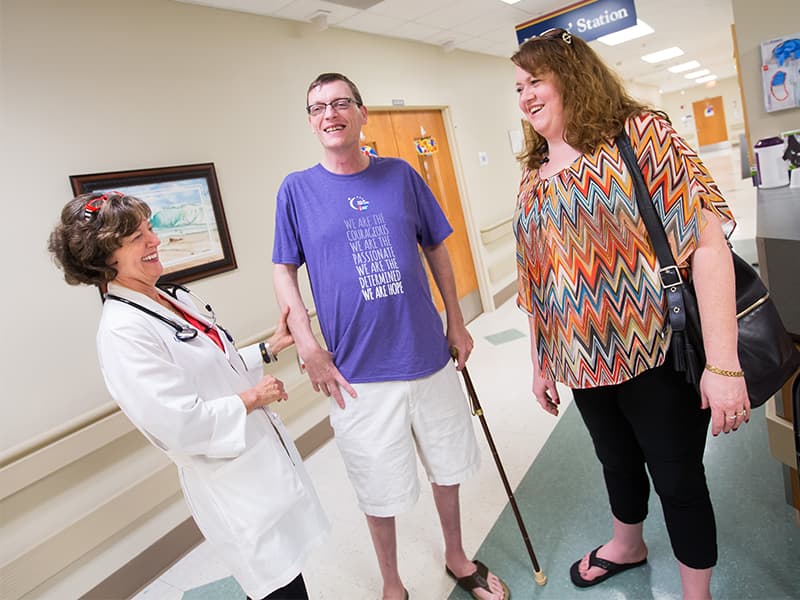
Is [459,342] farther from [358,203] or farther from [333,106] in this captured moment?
[333,106]

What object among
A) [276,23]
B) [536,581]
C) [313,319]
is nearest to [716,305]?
[536,581]

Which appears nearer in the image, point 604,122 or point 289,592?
point 604,122

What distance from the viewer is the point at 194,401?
125cm

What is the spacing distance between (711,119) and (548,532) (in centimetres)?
2287

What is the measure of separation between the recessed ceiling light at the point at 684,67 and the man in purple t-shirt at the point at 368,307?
12517 millimetres

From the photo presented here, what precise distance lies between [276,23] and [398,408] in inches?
117

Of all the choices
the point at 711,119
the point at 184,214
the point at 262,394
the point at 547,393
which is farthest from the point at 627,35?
the point at 711,119

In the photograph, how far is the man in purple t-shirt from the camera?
1.57 metres

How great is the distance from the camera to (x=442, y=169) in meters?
5.45

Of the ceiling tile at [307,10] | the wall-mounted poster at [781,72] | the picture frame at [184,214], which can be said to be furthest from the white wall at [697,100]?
the picture frame at [184,214]

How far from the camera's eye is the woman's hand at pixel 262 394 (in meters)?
1.36

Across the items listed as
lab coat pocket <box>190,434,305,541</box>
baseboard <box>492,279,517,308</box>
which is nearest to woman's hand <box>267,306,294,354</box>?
lab coat pocket <box>190,434,305,541</box>

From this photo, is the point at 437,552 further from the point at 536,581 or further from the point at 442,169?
the point at 442,169

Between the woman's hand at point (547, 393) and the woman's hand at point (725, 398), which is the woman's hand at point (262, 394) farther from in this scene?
the woman's hand at point (725, 398)
